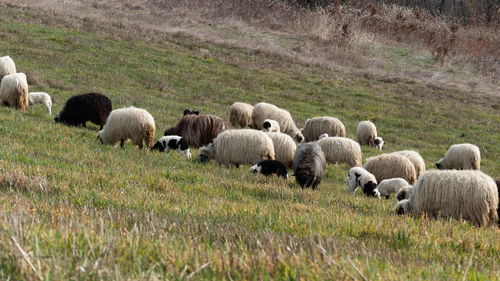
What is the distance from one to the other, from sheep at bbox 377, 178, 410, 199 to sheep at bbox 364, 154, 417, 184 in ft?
3.67

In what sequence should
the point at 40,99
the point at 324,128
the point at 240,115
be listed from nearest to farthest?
the point at 40,99 → the point at 324,128 → the point at 240,115

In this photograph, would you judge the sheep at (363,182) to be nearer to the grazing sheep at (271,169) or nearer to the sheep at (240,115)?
the grazing sheep at (271,169)

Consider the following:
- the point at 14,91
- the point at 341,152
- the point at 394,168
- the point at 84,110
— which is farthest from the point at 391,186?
the point at 14,91

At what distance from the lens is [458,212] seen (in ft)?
21.7

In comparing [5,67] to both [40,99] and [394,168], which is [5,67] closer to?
[40,99]

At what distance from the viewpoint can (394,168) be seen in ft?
36.6

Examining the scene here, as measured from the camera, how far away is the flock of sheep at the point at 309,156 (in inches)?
263

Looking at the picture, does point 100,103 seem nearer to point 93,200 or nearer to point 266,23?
point 93,200

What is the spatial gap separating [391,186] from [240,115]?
933 cm

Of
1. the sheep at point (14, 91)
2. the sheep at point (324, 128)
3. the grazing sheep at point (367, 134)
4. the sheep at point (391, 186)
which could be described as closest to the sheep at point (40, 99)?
the sheep at point (14, 91)

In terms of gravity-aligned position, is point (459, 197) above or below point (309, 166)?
above

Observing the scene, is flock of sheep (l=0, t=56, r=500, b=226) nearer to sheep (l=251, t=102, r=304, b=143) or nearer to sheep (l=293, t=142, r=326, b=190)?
sheep (l=293, t=142, r=326, b=190)

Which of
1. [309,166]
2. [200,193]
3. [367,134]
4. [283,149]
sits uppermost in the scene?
[200,193]

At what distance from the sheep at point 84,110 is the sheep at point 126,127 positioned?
192 centimetres
